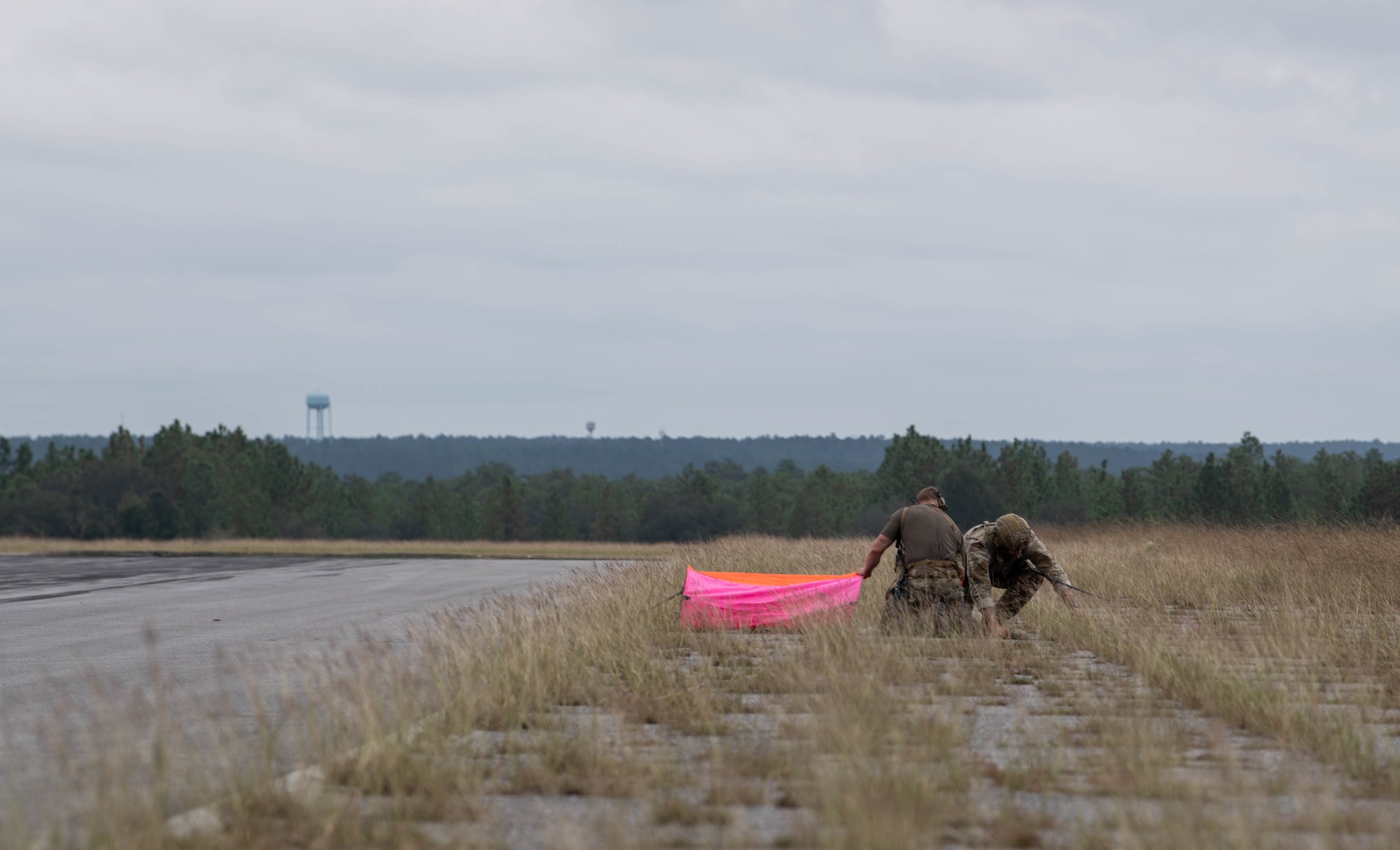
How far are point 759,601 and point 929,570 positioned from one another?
2.10 metres

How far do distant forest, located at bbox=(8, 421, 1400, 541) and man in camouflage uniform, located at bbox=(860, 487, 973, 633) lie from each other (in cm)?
6331

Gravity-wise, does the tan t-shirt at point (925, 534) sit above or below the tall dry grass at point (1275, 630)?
above

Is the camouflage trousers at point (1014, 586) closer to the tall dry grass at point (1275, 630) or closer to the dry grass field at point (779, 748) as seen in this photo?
the tall dry grass at point (1275, 630)

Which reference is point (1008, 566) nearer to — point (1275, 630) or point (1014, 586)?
point (1014, 586)

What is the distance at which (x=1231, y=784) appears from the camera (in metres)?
5.89

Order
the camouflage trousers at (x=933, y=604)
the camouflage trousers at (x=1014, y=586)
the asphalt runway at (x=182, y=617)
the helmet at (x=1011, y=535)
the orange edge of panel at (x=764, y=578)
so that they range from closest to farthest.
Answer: the asphalt runway at (x=182, y=617)
the camouflage trousers at (x=933, y=604)
the helmet at (x=1011, y=535)
the camouflage trousers at (x=1014, y=586)
the orange edge of panel at (x=764, y=578)

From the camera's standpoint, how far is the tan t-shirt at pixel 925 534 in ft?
42.7

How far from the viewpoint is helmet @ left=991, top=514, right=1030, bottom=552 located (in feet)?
43.8

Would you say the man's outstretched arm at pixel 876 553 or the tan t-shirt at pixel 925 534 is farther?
the tan t-shirt at pixel 925 534

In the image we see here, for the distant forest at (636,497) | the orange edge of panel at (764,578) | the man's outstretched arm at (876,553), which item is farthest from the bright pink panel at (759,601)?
the distant forest at (636,497)

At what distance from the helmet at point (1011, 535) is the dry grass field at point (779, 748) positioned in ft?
3.78

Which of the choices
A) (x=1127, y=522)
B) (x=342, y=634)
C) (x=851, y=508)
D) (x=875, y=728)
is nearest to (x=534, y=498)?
(x=851, y=508)

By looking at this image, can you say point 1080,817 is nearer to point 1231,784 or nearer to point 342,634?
point 1231,784

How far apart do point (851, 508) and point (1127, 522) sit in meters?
75.9
